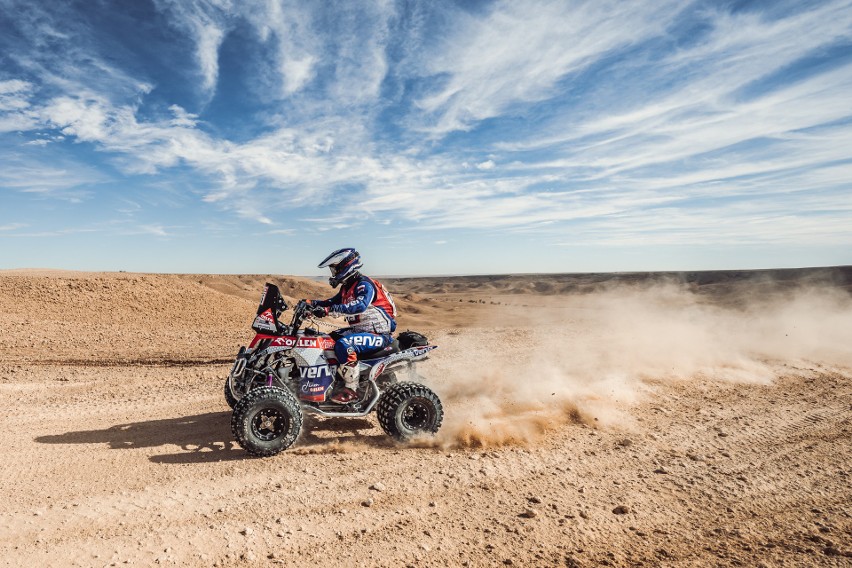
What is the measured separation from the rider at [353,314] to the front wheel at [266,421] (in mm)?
832

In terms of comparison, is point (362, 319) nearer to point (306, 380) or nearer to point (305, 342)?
point (305, 342)

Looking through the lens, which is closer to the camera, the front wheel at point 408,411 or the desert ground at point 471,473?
the desert ground at point 471,473

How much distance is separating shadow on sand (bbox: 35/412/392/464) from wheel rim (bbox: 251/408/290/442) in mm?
313

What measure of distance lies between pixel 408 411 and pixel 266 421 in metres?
1.85

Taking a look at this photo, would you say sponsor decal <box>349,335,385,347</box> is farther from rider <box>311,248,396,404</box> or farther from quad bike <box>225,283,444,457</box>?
quad bike <box>225,283,444,457</box>

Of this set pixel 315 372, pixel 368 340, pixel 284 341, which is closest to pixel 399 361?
pixel 368 340

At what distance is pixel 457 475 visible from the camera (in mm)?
5551

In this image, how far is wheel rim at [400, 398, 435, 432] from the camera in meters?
6.75

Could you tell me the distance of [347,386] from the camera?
6.88 meters

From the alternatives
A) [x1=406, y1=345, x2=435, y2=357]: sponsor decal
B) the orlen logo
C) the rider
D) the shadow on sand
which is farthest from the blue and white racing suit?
the shadow on sand

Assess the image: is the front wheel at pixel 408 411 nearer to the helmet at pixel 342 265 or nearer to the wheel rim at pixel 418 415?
the wheel rim at pixel 418 415

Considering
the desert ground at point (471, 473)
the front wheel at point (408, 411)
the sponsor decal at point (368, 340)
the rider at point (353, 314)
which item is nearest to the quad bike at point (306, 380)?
the front wheel at point (408, 411)

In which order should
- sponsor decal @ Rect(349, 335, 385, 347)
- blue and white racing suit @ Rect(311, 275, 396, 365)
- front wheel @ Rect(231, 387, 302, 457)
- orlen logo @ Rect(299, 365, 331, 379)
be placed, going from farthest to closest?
sponsor decal @ Rect(349, 335, 385, 347) → blue and white racing suit @ Rect(311, 275, 396, 365) → orlen logo @ Rect(299, 365, 331, 379) → front wheel @ Rect(231, 387, 302, 457)

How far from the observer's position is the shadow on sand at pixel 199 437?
6211mm
